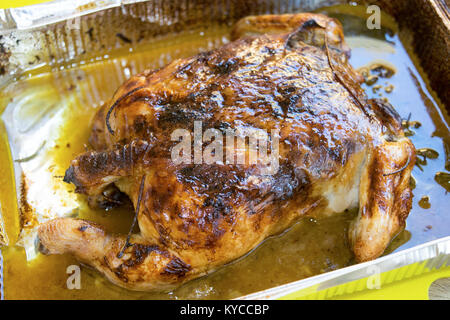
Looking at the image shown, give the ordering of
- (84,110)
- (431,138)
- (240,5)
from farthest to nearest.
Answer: (240,5) < (84,110) < (431,138)

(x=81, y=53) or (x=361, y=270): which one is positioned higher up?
(x=81, y=53)

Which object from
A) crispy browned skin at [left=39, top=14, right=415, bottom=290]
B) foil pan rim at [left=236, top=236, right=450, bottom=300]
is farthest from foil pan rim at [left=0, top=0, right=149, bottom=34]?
foil pan rim at [left=236, top=236, right=450, bottom=300]

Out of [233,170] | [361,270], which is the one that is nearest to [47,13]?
[233,170]

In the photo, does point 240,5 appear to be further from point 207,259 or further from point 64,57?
point 207,259

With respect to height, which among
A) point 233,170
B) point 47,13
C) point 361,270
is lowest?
point 361,270

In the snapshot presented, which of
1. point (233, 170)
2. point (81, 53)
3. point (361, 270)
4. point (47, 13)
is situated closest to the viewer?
point (361, 270)

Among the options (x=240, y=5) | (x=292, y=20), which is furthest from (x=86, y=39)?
(x=292, y=20)

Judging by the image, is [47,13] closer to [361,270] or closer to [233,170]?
[233,170]

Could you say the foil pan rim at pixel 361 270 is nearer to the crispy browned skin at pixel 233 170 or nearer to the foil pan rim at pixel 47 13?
the crispy browned skin at pixel 233 170

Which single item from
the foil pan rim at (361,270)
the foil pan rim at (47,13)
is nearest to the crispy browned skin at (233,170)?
the foil pan rim at (361,270)
